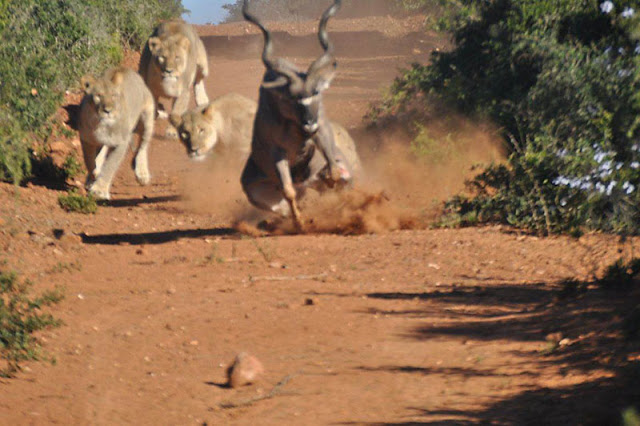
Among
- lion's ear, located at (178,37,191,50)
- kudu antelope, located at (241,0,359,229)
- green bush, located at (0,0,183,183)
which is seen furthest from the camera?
lion's ear, located at (178,37,191,50)

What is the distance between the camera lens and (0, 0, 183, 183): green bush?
1152 cm

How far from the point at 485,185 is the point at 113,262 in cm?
369

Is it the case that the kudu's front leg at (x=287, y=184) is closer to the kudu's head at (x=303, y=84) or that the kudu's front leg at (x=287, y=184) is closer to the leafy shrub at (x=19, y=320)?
the kudu's head at (x=303, y=84)

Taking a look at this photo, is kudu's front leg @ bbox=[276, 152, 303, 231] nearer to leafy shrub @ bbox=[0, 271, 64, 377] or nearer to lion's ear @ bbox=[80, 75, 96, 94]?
leafy shrub @ bbox=[0, 271, 64, 377]

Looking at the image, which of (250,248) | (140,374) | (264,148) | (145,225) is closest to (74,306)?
(140,374)

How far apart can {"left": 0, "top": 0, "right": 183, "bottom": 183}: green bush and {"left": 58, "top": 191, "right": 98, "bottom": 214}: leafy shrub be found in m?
0.64

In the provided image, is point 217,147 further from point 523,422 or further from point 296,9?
point 296,9

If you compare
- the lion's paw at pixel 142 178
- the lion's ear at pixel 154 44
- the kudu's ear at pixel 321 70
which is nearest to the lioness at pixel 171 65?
the lion's ear at pixel 154 44

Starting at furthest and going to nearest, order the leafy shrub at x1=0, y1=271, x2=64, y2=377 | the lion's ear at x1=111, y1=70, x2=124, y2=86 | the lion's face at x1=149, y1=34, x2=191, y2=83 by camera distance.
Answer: the lion's face at x1=149, y1=34, x2=191, y2=83, the lion's ear at x1=111, y1=70, x2=124, y2=86, the leafy shrub at x1=0, y1=271, x2=64, y2=377

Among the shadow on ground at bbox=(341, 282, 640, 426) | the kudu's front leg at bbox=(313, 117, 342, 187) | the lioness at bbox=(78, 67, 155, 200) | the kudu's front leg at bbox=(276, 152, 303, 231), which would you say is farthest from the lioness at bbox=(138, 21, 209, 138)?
the shadow on ground at bbox=(341, 282, 640, 426)

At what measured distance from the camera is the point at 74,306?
6.66 m

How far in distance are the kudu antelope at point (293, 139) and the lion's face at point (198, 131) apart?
6.13 ft

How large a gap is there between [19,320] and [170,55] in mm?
9636

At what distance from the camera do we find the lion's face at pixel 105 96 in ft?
37.9
